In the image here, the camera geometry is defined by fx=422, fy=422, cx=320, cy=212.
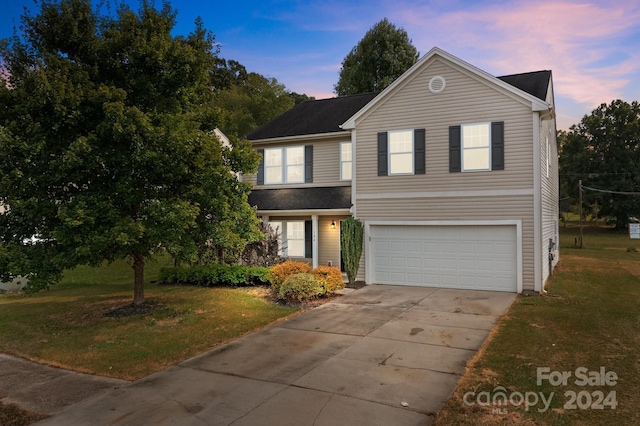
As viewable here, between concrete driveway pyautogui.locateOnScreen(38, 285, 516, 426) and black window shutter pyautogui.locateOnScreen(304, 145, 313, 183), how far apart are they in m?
8.41

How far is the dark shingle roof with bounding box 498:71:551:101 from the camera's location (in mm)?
13367

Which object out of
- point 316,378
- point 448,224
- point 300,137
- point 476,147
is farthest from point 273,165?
point 316,378

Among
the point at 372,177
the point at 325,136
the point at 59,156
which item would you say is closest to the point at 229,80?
the point at 325,136

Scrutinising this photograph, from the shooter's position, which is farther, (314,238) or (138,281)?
(314,238)

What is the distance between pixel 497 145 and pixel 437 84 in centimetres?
283

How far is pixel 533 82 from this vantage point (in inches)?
565

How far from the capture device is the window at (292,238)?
17969 millimetres

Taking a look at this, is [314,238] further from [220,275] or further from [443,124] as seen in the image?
[443,124]

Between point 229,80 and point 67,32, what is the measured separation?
43708 mm

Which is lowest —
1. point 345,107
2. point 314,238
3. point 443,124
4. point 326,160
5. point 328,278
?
point 328,278

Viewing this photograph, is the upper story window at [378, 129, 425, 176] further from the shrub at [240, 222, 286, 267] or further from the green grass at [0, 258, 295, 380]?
the green grass at [0, 258, 295, 380]

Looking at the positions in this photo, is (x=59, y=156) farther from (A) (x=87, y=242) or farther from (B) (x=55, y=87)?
(A) (x=87, y=242)

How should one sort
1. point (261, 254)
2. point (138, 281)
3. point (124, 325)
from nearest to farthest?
point (124, 325) < point (138, 281) < point (261, 254)

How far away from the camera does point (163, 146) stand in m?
9.28
